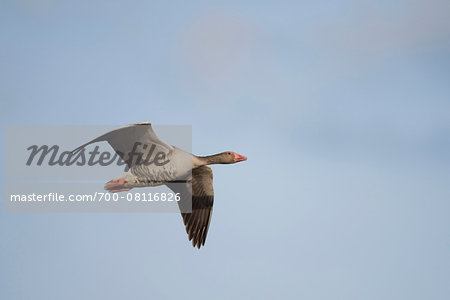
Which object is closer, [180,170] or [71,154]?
[71,154]

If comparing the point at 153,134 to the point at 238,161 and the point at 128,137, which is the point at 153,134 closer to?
the point at 128,137

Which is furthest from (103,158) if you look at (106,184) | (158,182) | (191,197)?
(191,197)

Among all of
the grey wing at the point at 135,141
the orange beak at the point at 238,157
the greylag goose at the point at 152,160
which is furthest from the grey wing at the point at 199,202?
the grey wing at the point at 135,141

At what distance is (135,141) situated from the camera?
13359mm

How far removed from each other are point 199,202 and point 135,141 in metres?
3.78

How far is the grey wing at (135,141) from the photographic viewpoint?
1263 cm

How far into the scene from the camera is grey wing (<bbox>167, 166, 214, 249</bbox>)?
15578mm

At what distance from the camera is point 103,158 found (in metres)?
13.7

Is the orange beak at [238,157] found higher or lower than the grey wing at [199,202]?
higher

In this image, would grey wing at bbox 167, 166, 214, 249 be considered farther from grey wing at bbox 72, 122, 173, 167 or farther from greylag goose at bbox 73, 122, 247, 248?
grey wing at bbox 72, 122, 173, 167

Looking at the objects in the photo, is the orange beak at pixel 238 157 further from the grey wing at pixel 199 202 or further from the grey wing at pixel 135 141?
the grey wing at pixel 135 141

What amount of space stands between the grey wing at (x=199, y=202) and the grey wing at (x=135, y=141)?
2403 millimetres

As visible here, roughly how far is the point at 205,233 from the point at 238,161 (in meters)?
2.63

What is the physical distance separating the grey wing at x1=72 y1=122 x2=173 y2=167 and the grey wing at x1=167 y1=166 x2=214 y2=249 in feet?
7.88
